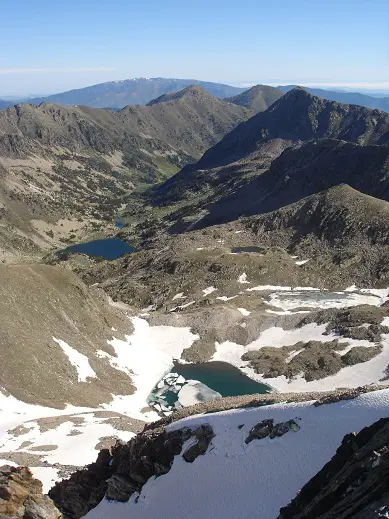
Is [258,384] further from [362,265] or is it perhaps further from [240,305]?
[362,265]

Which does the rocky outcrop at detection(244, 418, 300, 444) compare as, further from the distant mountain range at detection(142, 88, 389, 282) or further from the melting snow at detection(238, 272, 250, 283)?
the distant mountain range at detection(142, 88, 389, 282)

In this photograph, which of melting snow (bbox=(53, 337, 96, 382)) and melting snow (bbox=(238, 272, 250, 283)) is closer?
melting snow (bbox=(53, 337, 96, 382))

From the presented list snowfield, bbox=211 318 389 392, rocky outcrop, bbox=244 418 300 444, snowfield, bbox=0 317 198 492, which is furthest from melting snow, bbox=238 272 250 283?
rocky outcrop, bbox=244 418 300 444

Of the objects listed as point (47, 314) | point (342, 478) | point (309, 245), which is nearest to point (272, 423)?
point (342, 478)

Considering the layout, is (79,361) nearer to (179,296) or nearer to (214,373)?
(214,373)

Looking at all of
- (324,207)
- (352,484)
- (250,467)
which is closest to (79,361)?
(250,467)

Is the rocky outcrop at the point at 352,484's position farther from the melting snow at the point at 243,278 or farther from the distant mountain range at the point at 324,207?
the distant mountain range at the point at 324,207
